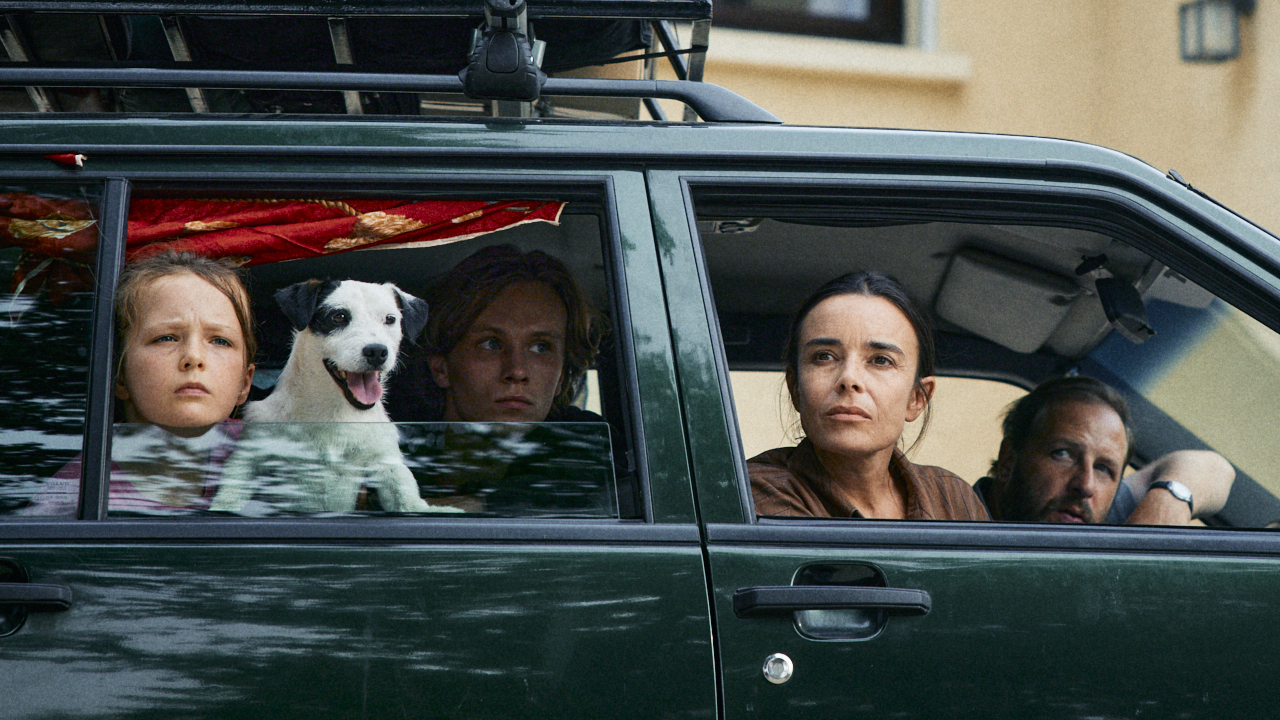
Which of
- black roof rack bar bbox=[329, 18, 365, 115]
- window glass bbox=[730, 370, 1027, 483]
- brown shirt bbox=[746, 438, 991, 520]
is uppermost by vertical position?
black roof rack bar bbox=[329, 18, 365, 115]

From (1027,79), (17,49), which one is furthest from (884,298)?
(1027,79)

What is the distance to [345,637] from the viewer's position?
4.97 feet

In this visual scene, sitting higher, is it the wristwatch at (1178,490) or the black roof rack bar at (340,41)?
the black roof rack bar at (340,41)

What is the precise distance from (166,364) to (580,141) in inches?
29.1

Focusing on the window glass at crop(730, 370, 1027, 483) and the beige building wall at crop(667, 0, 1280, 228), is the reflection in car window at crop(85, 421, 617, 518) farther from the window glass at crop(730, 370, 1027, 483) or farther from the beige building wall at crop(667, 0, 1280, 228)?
the beige building wall at crop(667, 0, 1280, 228)

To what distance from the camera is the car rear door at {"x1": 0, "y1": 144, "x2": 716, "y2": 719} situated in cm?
149

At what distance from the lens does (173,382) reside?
5.75ft

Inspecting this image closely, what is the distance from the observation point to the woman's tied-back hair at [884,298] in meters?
2.14

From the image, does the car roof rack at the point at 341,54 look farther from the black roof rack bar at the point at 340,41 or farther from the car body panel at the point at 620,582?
the car body panel at the point at 620,582

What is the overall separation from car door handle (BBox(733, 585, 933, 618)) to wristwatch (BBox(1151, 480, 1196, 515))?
3.32ft

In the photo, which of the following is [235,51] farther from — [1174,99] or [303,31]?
[1174,99]

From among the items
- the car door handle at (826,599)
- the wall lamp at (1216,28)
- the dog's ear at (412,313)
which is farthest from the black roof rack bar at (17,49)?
the wall lamp at (1216,28)

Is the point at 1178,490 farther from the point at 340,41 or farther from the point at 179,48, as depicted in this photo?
the point at 179,48

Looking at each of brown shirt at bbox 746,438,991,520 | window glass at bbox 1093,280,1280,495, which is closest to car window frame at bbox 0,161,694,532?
brown shirt at bbox 746,438,991,520
